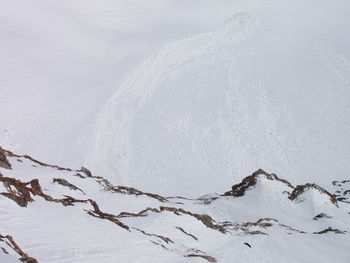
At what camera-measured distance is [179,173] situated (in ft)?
222

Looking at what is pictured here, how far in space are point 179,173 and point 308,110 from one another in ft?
104

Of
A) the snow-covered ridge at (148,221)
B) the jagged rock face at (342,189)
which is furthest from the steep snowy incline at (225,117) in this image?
the snow-covered ridge at (148,221)

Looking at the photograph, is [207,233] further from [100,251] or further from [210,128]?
[210,128]

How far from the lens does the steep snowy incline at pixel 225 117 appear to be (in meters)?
69.1

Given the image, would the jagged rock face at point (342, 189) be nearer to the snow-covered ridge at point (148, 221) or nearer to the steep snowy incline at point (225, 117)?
the steep snowy incline at point (225, 117)

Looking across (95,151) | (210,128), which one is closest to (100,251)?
(95,151)

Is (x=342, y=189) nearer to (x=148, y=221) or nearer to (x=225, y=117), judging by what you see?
(x=225, y=117)

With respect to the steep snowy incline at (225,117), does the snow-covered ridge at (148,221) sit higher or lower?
lower

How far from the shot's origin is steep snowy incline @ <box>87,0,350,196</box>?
2721 inches

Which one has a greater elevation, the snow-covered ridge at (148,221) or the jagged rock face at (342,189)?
the jagged rock face at (342,189)

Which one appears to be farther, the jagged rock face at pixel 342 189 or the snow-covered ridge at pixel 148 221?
the jagged rock face at pixel 342 189

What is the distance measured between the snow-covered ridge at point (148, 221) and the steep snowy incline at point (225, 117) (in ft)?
63.0

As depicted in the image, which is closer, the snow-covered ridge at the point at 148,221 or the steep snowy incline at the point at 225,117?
the snow-covered ridge at the point at 148,221

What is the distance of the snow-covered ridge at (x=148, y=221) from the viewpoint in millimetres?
14773
